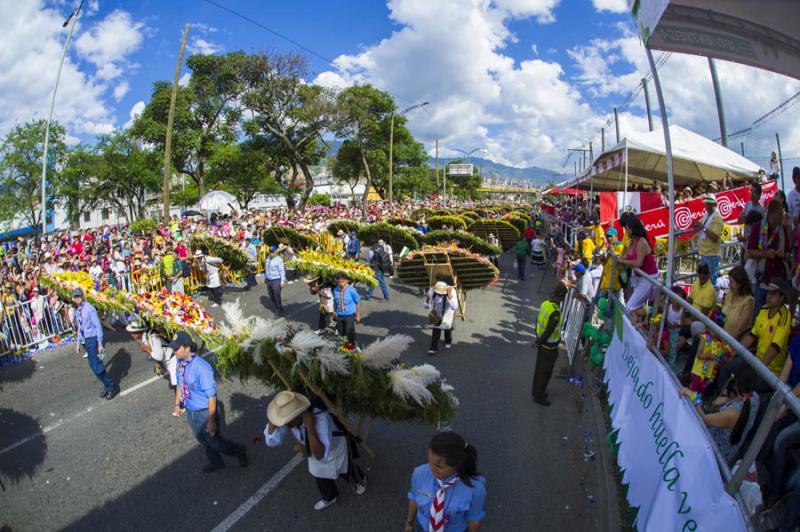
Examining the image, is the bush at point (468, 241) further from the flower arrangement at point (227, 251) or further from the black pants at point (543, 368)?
the black pants at point (543, 368)

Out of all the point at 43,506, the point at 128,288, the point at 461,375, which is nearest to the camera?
the point at 43,506

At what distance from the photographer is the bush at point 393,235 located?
52.1 feet

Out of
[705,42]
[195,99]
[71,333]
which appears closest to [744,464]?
[705,42]

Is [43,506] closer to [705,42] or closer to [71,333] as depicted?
[71,333]

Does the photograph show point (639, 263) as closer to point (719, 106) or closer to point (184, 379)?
point (184, 379)

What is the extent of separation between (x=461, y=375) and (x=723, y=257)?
710cm

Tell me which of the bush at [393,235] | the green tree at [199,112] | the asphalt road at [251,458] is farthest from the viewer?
the green tree at [199,112]

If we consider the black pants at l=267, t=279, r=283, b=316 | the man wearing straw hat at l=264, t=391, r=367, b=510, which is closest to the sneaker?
the man wearing straw hat at l=264, t=391, r=367, b=510

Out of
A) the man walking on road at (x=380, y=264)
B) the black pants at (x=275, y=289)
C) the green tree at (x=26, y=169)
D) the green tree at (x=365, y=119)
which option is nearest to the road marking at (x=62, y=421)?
the black pants at (x=275, y=289)

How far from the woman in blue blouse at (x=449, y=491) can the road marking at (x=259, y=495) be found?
2297mm

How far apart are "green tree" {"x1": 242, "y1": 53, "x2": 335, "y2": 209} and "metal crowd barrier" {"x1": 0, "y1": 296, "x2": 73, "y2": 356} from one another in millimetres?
26111

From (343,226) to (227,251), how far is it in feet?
20.0

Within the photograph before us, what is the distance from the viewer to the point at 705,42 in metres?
3.96

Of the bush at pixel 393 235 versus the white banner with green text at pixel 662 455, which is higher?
the bush at pixel 393 235
